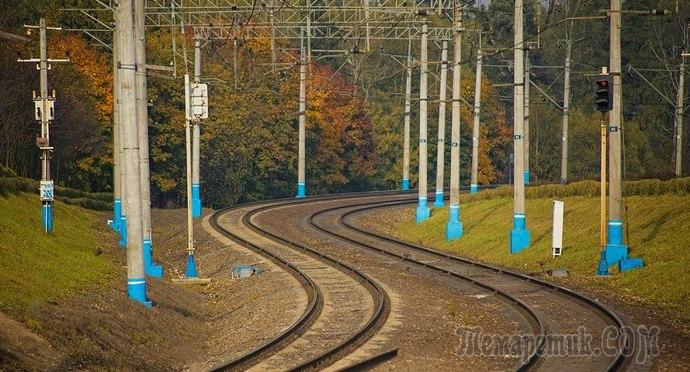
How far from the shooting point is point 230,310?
30141 millimetres

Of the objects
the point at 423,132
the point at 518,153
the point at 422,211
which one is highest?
the point at 423,132

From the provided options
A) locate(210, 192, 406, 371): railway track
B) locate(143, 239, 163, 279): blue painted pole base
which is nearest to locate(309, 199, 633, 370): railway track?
locate(210, 192, 406, 371): railway track

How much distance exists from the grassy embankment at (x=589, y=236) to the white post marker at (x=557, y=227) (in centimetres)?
42

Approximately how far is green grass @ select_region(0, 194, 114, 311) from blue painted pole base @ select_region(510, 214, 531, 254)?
1284 cm

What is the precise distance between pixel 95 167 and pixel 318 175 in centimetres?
2636

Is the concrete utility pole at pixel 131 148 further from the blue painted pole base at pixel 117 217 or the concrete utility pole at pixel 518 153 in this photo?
the blue painted pole base at pixel 117 217

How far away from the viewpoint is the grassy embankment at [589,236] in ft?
97.3

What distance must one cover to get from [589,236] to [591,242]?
0.86 metres

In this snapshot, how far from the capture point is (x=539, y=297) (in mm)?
28234

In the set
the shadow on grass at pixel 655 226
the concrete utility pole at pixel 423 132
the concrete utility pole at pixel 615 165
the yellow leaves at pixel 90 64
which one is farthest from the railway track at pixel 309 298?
the yellow leaves at pixel 90 64

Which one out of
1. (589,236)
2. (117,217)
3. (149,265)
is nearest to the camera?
(149,265)

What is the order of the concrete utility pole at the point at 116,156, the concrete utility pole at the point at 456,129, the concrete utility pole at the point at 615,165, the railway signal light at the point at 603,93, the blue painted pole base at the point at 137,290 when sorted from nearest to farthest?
the blue painted pole base at the point at 137,290, the railway signal light at the point at 603,93, the concrete utility pole at the point at 615,165, the concrete utility pole at the point at 116,156, the concrete utility pole at the point at 456,129

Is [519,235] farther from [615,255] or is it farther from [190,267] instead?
[190,267]

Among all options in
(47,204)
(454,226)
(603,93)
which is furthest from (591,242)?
(47,204)
